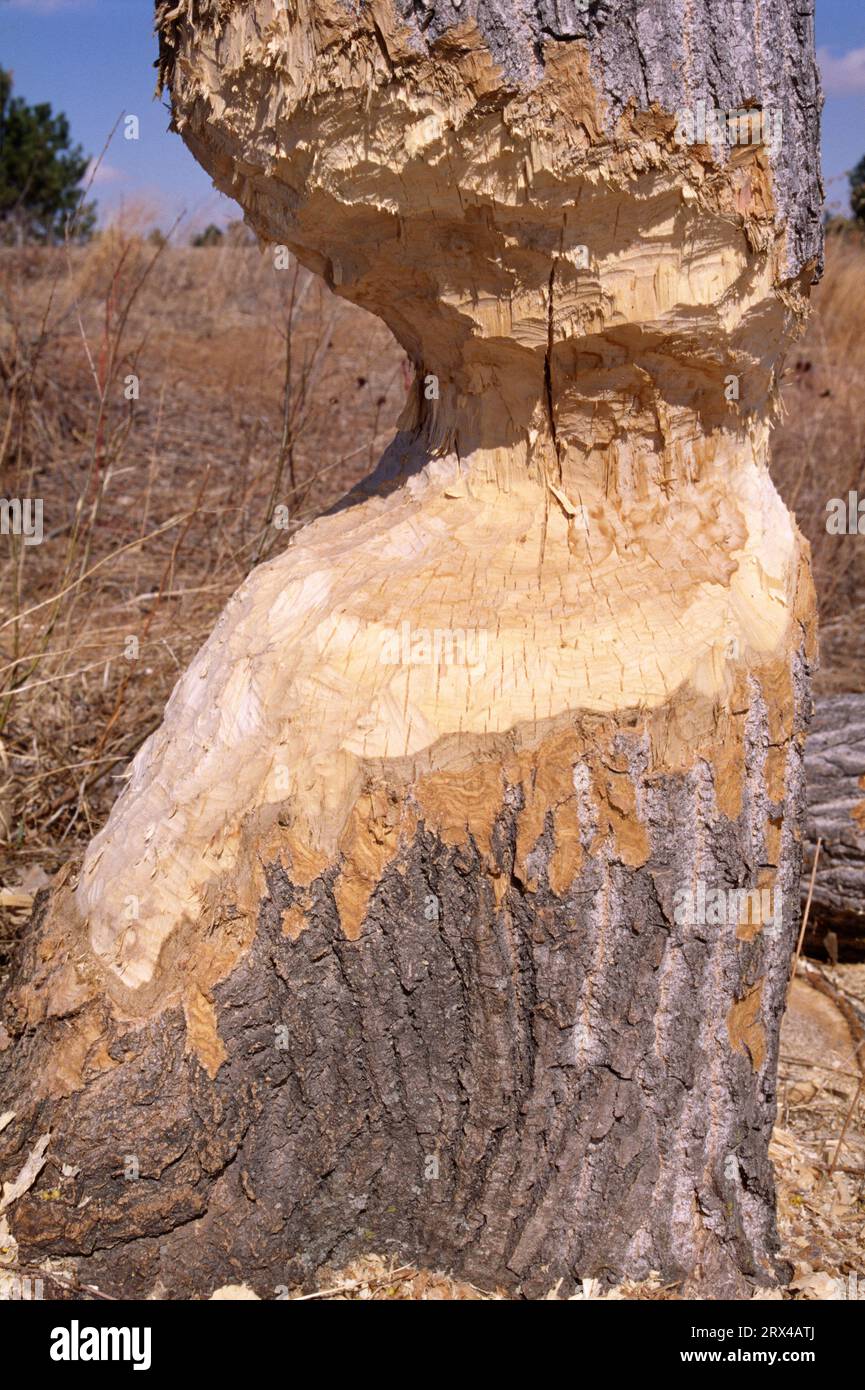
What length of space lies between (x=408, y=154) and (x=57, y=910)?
1.25 meters

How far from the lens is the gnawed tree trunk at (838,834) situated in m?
2.92

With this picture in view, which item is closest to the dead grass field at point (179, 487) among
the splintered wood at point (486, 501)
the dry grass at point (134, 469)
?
the dry grass at point (134, 469)

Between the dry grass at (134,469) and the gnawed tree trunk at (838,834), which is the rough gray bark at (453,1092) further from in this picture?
the gnawed tree trunk at (838,834)

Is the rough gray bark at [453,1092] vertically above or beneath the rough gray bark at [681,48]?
beneath

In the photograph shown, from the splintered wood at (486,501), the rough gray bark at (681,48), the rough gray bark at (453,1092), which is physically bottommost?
the rough gray bark at (453,1092)

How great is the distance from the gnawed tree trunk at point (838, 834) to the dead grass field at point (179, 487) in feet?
0.56

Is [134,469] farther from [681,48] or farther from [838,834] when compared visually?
[681,48]

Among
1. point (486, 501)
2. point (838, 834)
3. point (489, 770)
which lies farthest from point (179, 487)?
point (489, 770)

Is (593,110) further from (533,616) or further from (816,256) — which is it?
(533,616)

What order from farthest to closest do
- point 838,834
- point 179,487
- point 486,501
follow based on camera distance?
point 179,487 < point 838,834 < point 486,501

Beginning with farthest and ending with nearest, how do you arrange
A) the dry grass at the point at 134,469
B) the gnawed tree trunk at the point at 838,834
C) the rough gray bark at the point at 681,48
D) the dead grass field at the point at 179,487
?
the gnawed tree trunk at the point at 838,834, the dry grass at the point at 134,469, the dead grass field at the point at 179,487, the rough gray bark at the point at 681,48

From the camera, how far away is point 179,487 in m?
5.00

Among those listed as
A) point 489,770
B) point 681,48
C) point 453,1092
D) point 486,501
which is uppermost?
point 681,48

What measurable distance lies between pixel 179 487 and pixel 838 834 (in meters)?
3.25
